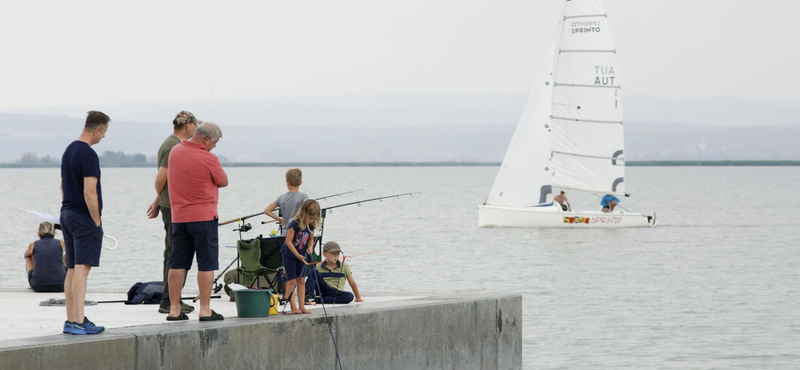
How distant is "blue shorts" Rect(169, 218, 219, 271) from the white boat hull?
3193cm

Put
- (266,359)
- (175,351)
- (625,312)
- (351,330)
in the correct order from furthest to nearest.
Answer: (625,312)
(351,330)
(266,359)
(175,351)

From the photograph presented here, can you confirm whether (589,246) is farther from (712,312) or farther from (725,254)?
(712,312)

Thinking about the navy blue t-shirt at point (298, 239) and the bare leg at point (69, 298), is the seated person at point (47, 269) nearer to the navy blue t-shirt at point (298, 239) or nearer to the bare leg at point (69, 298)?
the navy blue t-shirt at point (298, 239)

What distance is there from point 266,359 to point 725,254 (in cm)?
2936

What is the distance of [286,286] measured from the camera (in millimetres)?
8570

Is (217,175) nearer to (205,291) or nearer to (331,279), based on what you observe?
(205,291)

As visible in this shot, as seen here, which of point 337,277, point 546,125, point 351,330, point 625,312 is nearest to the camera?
point 351,330

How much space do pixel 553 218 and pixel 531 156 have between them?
8.10ft

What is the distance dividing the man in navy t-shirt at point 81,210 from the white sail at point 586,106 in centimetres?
3369

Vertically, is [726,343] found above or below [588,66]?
below

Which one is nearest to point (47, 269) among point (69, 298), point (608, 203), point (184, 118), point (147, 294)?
point (147, 294)

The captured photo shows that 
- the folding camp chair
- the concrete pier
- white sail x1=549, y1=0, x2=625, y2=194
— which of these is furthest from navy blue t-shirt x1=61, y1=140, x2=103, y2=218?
white sail x1=549, y1=0, x2=625, y2=194

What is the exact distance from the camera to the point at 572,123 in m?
40.2

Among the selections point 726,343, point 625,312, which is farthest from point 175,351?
point 625,312
